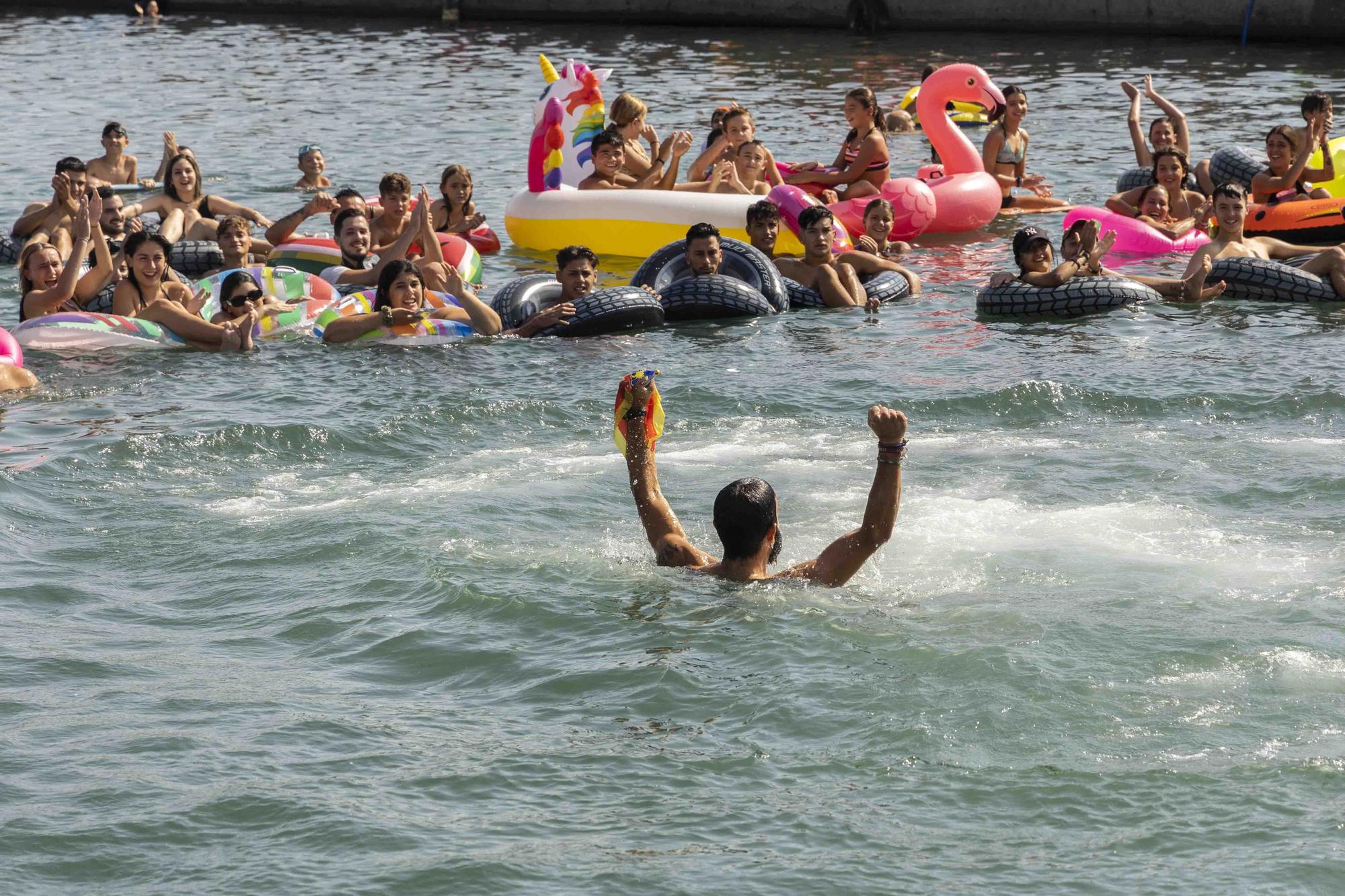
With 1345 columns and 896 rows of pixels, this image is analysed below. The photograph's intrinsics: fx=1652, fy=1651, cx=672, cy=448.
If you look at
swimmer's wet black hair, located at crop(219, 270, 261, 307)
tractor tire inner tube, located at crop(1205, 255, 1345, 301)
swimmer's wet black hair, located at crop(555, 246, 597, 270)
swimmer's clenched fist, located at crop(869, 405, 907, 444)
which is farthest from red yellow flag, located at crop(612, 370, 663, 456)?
tractor tire inner tube, located at crop(1205, 255, 1345, 301)

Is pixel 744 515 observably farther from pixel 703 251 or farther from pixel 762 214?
pixel 762 214

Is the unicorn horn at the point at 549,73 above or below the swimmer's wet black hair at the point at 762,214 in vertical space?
above

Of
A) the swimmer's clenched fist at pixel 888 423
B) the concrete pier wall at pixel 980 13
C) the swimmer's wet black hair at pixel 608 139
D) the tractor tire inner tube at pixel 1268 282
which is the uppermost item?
the concrete pier wall at pixel 980 13

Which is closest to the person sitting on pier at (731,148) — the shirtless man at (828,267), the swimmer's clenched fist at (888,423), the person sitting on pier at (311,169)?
the shirtless man at (828,267)

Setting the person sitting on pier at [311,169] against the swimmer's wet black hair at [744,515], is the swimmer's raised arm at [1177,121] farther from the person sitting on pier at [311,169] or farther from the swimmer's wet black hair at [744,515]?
the swimmer's wet black hair at [744,515]

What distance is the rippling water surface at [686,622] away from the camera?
17.7 feet

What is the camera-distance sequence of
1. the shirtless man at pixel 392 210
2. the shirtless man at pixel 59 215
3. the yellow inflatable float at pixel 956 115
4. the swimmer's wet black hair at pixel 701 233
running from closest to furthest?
the swimmer's wet black hair at pixel 701 233 → the shirtless man at pixel 392 210 → the shirtless man at pixel 59 215 → the yellow inflatable float at pixel 956 115

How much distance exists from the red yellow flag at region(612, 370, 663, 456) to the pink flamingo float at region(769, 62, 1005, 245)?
346 inches

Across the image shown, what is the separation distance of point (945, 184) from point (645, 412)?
996 centimetres

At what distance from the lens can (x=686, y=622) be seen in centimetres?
691

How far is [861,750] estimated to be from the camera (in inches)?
233

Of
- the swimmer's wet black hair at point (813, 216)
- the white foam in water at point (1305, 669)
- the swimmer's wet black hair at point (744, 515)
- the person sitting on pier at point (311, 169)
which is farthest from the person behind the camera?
the person sitting on pier at point (311, 169)

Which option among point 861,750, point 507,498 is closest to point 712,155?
point 507,498

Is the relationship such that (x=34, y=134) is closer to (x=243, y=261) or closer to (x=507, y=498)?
(x=243, y=261)
